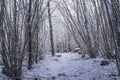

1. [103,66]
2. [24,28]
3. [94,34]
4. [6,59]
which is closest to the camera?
[6,59]

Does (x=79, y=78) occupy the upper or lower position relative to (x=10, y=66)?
lower

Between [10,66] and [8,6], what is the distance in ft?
7.40

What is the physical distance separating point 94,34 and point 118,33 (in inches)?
195

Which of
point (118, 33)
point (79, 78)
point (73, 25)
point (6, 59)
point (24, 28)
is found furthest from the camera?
point (73, 25)

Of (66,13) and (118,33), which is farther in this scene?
(66,13)

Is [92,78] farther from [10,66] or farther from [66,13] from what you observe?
[66,13]

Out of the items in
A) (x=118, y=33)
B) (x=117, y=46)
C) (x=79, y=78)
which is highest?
(x=118, y=33)

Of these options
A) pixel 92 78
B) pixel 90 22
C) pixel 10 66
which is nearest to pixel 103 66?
pixel 92 78

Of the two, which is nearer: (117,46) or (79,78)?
(117,46)

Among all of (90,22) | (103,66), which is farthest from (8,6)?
(90,22)

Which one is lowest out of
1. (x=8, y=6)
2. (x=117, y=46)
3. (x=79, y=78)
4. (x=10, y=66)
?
(x=79, y=78)

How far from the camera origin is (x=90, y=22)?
10.8m

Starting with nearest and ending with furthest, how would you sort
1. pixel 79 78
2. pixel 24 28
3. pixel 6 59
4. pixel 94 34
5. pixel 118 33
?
pixel 118 33 → pixel 6 59 → pixel 24 28 → pixel 79 78 → pixel 94 34

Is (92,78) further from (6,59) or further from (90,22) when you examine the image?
(90,22)
